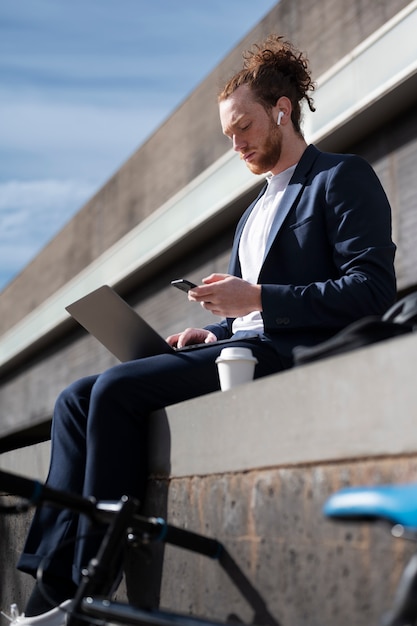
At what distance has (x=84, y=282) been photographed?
11.9 meters

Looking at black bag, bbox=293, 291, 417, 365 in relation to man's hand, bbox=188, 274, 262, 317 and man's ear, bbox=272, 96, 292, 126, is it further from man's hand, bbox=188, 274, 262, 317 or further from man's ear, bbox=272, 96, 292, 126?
man's ear, bbox=272, 96, 292, 126

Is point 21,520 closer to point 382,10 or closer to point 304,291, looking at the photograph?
point 304,291

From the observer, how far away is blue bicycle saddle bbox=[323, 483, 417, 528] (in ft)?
4.53

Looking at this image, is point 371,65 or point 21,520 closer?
point 21,520

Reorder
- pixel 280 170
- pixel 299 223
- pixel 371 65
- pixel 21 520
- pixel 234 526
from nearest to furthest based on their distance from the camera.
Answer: pixel 234 526, pixel 299 223, pixel 280 170, pixel 21 520, pixel 371 65

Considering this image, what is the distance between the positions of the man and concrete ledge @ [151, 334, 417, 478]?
0.15m

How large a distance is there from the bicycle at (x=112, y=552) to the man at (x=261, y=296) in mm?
472

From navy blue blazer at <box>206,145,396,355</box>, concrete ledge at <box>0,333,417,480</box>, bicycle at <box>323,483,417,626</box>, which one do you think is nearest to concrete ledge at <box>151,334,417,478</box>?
concrete ledge at <box>0,333,417,480</box>

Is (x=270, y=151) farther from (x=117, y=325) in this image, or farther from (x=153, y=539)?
(x=153, y=539)

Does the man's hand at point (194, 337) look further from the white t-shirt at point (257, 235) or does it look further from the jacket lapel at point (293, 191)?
the jacket lapel at point (293, 191)

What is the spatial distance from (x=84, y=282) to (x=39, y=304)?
260cm

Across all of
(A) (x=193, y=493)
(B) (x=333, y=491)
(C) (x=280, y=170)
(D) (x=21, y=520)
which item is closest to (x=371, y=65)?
(C) (x=280, y=170)

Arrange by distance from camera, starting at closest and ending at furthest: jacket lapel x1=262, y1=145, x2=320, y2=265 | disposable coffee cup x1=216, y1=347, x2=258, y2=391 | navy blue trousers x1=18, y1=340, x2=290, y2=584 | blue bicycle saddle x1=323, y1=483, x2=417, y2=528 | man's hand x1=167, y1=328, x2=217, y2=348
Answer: blue bicycle saddle x1=323, y1=483, x2=417, y2=528, disposable coffee cup x1=216, y1=347, x2=258, y2=391, navy blue trousers x1=18, y1=340, x2=290, y2=584, jacket lapel x1=262, y1=145, x2=320, y2=265, man's hand x1=167, y1=328, x2=217, y2=348

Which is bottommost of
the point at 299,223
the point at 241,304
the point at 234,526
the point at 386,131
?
the point at 234,526
